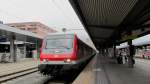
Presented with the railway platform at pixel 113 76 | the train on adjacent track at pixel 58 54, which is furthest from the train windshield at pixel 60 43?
the railway platform at pixel 113 76

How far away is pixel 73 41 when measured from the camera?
11.8 m

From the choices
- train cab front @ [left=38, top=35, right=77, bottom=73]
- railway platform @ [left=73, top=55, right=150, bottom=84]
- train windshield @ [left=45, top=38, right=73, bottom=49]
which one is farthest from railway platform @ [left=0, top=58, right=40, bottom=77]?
railway platform @ [left=73, top=55, right=150, bottom=84]

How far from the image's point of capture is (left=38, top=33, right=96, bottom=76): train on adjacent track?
10.9 meters

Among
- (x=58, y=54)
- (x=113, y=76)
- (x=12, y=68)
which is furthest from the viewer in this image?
(x=12, y=68)

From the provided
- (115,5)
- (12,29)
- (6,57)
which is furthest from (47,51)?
(6,57)

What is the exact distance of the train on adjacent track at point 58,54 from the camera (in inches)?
431

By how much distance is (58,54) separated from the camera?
1120 centimetres

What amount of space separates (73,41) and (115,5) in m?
2.97

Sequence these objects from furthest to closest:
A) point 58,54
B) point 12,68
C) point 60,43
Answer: point 12,68 → point 60,43 → point 58,54

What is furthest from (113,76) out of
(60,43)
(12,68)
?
(12,68)

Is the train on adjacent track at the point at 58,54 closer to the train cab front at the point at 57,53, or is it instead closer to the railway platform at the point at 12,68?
the train cab front at the point at 57,53

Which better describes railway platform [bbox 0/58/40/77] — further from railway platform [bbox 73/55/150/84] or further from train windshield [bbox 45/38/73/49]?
railway platform [bbox 73/55/150/84]

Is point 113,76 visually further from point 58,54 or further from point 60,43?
point 60,43

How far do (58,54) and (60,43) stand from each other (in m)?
0.83
